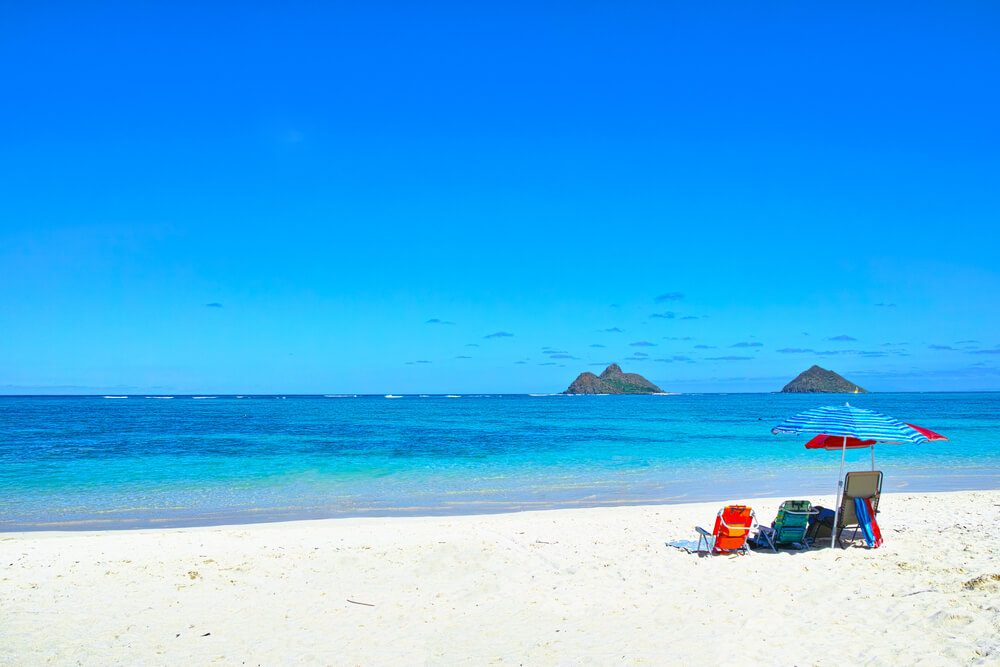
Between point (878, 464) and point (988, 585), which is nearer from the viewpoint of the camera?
point (988, 585)

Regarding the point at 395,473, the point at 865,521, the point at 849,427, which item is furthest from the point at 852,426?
the point at 395,473

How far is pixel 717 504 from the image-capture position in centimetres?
1394

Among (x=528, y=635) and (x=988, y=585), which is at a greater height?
(x=988, y=585)

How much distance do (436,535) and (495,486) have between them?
284 inches

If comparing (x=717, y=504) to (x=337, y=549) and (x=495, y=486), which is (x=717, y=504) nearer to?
(x=495, y=486)

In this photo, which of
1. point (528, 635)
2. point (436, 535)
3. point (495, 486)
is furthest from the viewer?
point (495, 486)

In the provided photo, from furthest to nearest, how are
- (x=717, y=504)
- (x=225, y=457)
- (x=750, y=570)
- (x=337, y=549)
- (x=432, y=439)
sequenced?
(x=432, y=439) → (x=225, y=457) → (x=717, y=504) → (x=337, y=549) → (x=750, y=570)

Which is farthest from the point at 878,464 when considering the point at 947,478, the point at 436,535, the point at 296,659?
the point at 296,659

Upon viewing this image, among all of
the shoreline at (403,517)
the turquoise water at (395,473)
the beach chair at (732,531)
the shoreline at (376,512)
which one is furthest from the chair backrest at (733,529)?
the turquoise water at (395,473)

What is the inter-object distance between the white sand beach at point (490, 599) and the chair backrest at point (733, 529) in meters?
0.29

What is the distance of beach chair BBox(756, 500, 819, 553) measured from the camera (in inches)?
356

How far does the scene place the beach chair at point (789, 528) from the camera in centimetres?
904

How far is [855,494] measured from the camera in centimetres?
928

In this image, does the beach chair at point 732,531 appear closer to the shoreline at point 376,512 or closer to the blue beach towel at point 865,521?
the blue beach towel at point 865,521
